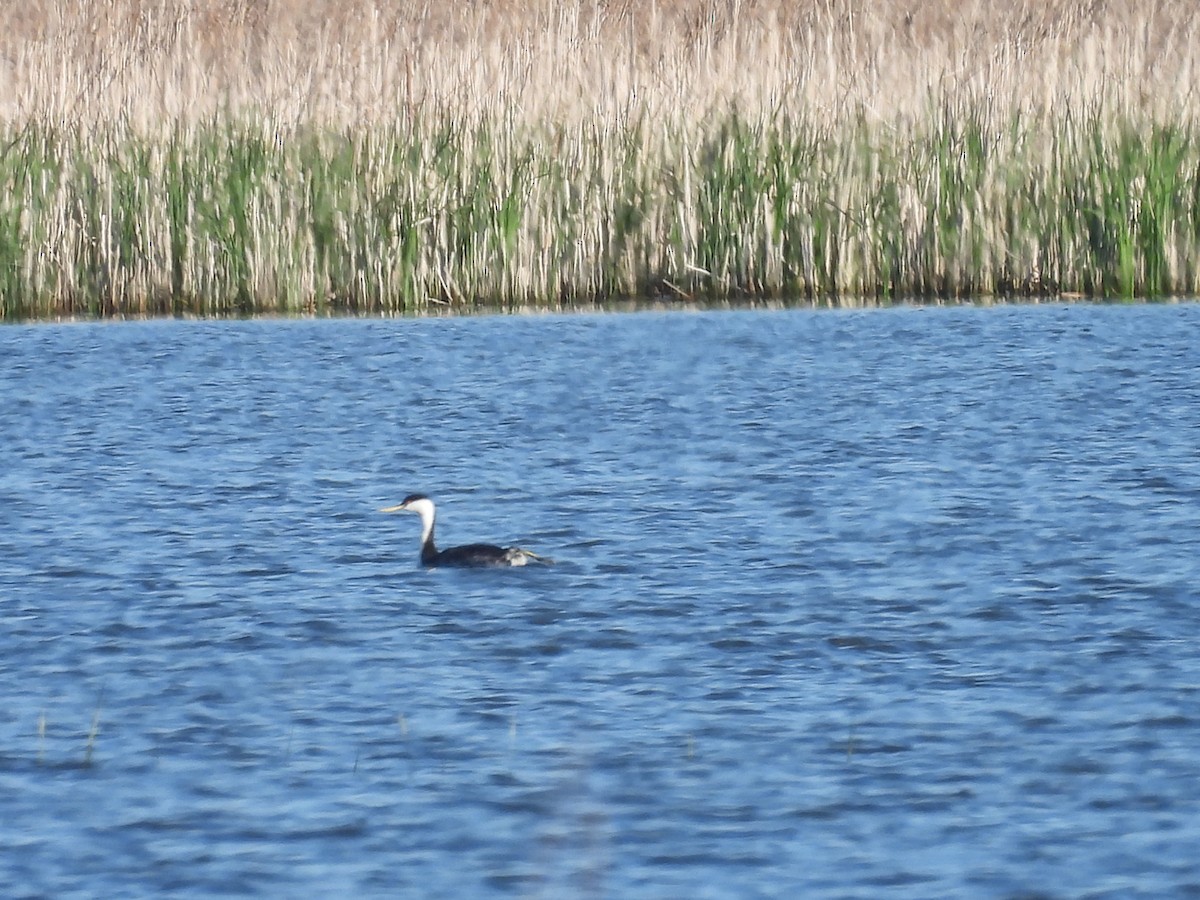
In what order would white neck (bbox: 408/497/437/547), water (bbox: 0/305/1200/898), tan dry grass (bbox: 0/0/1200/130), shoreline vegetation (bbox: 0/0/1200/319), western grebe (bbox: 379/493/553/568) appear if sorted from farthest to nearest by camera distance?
1. tan dry grass (bbox: 0/0/1200/130)
2. shoreline vegetation (bbox: 0/0/1200/319)
3. white neck (bbox: 408/497/437/547)
4. western grebe (bbox: 379/493/553/568)
5. water (bbox: 0/305/1200/898)

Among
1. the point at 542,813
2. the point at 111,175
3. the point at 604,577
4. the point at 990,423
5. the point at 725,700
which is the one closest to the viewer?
the point at 542,813

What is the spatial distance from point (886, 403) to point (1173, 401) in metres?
1.44

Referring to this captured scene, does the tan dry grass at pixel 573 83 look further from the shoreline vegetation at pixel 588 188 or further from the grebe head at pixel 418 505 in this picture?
the grebe head at pixel 418 505

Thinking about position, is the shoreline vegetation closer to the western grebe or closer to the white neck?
the white neck

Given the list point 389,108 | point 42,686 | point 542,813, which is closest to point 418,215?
point 389,108

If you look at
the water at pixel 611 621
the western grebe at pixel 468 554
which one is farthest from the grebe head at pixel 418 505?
the water at pixel 611 621

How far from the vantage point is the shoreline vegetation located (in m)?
14.4

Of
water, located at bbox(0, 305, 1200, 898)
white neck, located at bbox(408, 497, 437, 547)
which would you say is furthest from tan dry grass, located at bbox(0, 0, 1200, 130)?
white neck, located at bbox(408, 497, 437, 547)

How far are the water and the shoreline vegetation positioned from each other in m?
1.07

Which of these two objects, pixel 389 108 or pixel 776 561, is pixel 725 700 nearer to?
pixel 776 561

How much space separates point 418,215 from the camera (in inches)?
575

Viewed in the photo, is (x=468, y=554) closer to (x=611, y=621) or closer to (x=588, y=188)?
(x=611, y=621)

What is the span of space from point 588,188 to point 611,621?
7.51m

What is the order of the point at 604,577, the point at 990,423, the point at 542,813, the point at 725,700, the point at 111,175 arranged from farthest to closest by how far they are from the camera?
the point at 111,175, the point at 990,423, the point at 604,577, the point at 725,700, the point at 542,813
